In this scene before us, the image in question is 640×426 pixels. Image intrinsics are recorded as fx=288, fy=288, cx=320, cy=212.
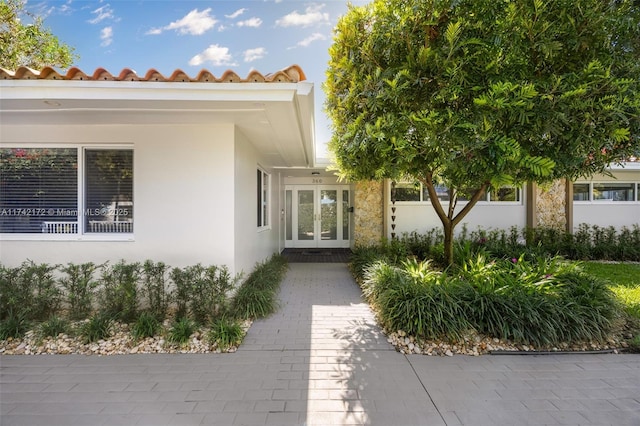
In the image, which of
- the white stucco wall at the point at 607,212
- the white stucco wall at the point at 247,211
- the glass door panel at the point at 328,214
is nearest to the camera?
the white stucco wall at the point at 247,211

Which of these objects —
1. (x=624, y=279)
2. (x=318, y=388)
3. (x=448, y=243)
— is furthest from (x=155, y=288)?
(x=624, y=279)

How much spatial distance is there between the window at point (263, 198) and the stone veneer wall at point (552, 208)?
910 cm

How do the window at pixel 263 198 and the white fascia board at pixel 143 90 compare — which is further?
the window at pixel 263 198

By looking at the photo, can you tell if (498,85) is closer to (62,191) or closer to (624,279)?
(62,191)

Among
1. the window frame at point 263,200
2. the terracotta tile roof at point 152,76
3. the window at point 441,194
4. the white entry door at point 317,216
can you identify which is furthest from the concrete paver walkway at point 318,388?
the white entry door at point 317,216

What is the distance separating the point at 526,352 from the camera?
3.59m

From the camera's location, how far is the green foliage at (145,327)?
148 inches

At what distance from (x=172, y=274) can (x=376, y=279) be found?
11.0 feet

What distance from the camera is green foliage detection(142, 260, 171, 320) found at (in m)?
4.32

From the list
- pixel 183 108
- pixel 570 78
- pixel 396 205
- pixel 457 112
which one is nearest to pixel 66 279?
pixel 183 108

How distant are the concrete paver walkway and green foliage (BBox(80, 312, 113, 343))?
0.29m

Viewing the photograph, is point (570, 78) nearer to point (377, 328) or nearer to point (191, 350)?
point (377, 328)

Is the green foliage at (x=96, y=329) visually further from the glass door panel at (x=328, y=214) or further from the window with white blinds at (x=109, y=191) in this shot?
the glass door panel at (x=328, y=214)

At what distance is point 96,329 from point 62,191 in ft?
8.30
